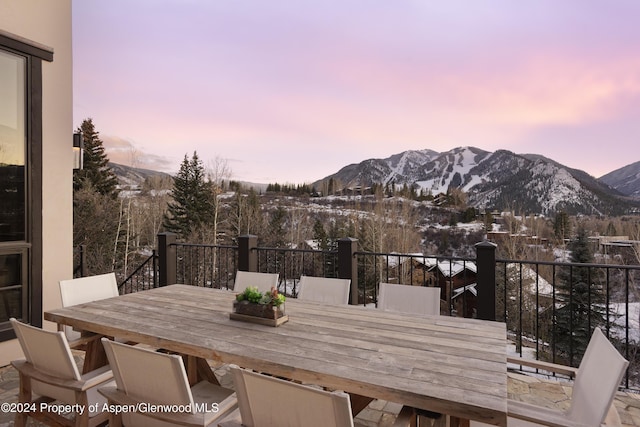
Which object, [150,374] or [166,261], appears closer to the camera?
[150,374]

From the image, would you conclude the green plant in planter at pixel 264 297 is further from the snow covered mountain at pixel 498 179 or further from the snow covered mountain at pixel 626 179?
the snow covered mountain at pixel 498 179

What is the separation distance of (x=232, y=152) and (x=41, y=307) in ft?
62.0

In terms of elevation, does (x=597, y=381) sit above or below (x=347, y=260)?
below

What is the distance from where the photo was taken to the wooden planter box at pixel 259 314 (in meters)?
2.01

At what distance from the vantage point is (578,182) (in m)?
24.2

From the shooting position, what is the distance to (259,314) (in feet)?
6.71

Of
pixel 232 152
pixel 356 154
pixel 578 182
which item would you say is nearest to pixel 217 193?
pixel 232 152

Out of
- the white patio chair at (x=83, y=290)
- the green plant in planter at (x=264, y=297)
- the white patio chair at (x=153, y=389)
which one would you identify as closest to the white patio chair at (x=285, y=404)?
the white patio chair at (x=153, y=389)

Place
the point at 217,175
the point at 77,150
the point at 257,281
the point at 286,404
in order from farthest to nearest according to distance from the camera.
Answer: the point at 217,175 < the point at 77,150 < the point at 257,281 < the point at 286,404

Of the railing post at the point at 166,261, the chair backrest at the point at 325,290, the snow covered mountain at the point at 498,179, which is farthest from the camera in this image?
the snow covered mountain at the point at 498,179

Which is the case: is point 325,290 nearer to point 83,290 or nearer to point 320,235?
point 83,290

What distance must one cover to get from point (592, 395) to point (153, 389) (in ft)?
5.52

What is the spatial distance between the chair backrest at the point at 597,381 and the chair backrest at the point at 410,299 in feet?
3.11

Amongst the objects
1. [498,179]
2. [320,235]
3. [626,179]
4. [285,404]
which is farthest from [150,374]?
[498,179]
